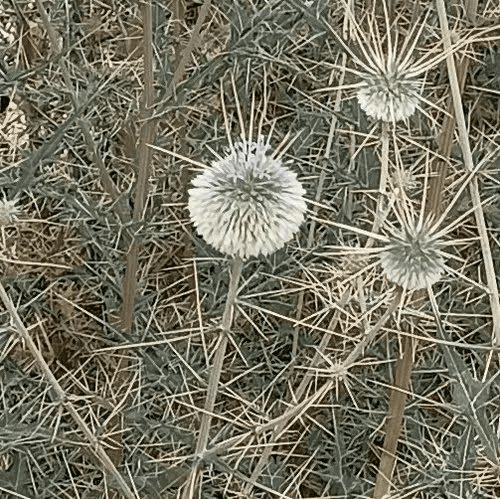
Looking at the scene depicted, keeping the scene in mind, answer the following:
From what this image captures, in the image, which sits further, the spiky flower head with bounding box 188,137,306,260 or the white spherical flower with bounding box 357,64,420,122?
the white spherical flower with bounding box 357,64,420,122

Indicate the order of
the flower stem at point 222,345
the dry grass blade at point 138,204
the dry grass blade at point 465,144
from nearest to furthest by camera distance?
the flower stem at point 222,345 → the dry grass blade at point 465,144 → the dry grass blade at point 138,204

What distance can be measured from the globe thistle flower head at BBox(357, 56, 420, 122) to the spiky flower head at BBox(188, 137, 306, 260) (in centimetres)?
11

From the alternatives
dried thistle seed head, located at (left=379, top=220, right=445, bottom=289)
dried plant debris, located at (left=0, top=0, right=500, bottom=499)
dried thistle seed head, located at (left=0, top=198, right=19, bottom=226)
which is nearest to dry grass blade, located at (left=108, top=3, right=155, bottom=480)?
dried plant debris, located at (left=0, top=0, right=500, bottom=499)

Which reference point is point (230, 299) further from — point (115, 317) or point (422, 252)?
point (115, 317)

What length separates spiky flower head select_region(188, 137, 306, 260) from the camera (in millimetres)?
484

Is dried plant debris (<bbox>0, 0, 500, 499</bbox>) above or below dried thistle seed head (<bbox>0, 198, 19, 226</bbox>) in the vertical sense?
below

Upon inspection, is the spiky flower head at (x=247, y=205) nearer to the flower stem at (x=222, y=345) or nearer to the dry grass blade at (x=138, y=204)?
the flower stem at (x=222, y=345)

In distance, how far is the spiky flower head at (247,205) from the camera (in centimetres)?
48

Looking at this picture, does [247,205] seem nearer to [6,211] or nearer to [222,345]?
[222,345]

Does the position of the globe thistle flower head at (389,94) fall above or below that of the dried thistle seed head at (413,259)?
Answer: above

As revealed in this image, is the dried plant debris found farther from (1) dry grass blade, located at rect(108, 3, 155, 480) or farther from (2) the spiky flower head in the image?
(2) the spiky flower head

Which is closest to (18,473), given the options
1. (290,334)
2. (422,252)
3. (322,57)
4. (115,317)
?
(115,317)

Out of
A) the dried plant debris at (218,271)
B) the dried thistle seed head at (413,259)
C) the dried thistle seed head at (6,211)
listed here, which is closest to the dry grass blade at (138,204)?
the dried plant debris at (218,271)

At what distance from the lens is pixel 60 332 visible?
2.85ft
